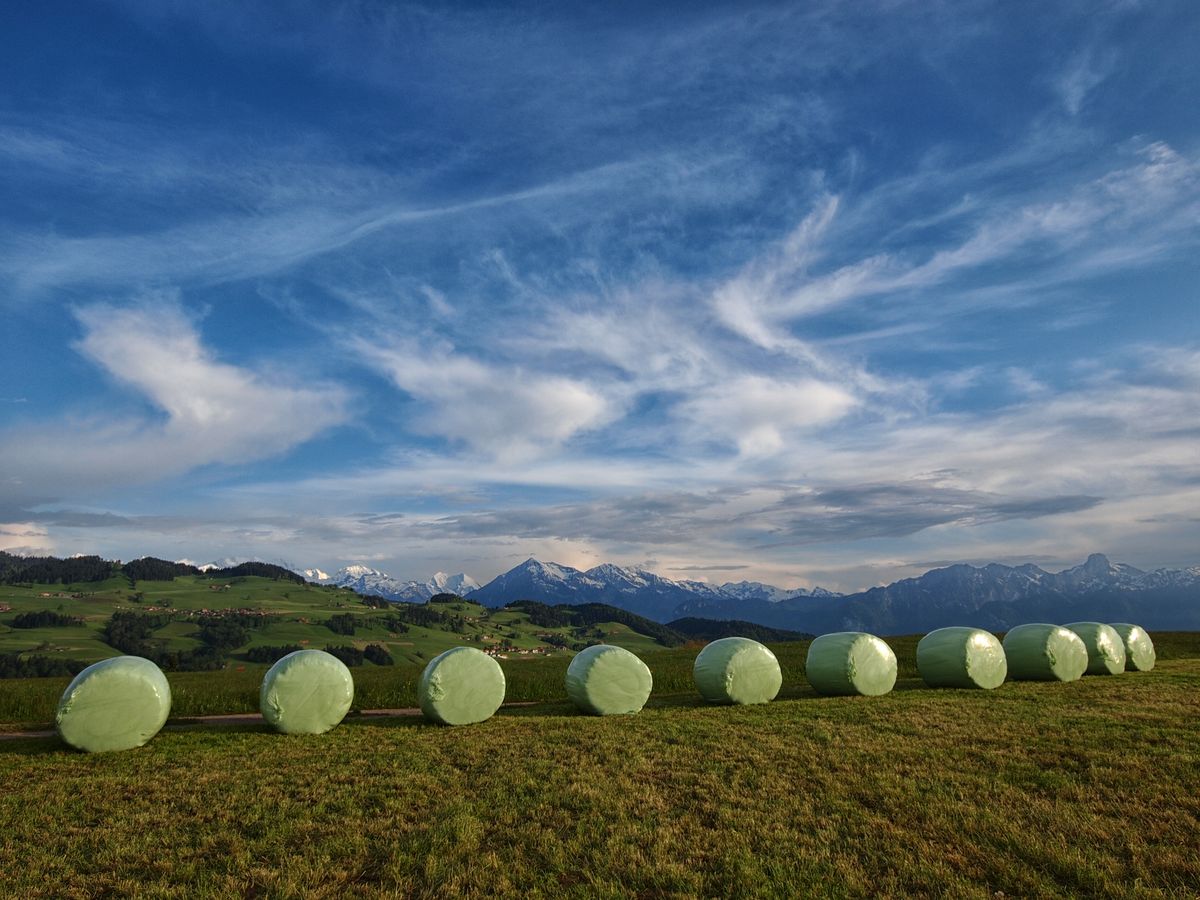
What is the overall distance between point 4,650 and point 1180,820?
21955 cm

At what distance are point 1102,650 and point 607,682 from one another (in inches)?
927

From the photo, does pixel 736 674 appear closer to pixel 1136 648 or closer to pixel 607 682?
pixel 607 682

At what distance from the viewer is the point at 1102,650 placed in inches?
1143

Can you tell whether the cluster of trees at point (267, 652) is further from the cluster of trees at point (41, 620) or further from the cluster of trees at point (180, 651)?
the cluster of trees at point (41, 620)

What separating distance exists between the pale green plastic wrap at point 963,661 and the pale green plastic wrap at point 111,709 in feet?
81.3

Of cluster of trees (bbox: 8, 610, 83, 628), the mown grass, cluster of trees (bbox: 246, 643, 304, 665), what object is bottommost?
cluster of trees (bbox: 246, 643, 304, 665)

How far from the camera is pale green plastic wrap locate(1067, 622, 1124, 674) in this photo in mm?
28984

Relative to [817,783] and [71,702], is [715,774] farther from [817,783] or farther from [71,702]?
[71,702]

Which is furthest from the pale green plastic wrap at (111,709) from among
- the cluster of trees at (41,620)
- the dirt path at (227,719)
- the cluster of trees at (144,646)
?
the cluster of trees at (41,620)

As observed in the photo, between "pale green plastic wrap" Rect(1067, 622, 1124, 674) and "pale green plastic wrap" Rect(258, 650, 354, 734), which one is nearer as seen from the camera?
"pale green plastic wrap" Rect(258, 650, 354, 734)

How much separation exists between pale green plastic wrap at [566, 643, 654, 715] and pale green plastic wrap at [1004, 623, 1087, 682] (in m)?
16.2

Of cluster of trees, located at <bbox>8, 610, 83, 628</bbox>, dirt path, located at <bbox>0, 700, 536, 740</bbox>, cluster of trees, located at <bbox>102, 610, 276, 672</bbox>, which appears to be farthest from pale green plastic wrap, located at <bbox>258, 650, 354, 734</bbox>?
cluster of trees, located at <bbox>8, 610, 83, 628</bbox>

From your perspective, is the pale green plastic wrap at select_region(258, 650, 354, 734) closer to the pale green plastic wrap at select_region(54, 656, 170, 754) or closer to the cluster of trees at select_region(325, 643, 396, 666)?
the pale green plastic wrap at select_region(54, 656, 170, 754)

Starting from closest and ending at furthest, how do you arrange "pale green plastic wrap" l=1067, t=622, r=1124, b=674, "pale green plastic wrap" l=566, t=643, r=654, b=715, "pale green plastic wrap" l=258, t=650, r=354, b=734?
"pale green plastic wrap" l=258, t=650, r=354, b=734 → "pale green plastic wrap" l=566, t=643, r=654, b=715 → "pale green plastic wrap" l=1067, t=622, r=1124, b=674
